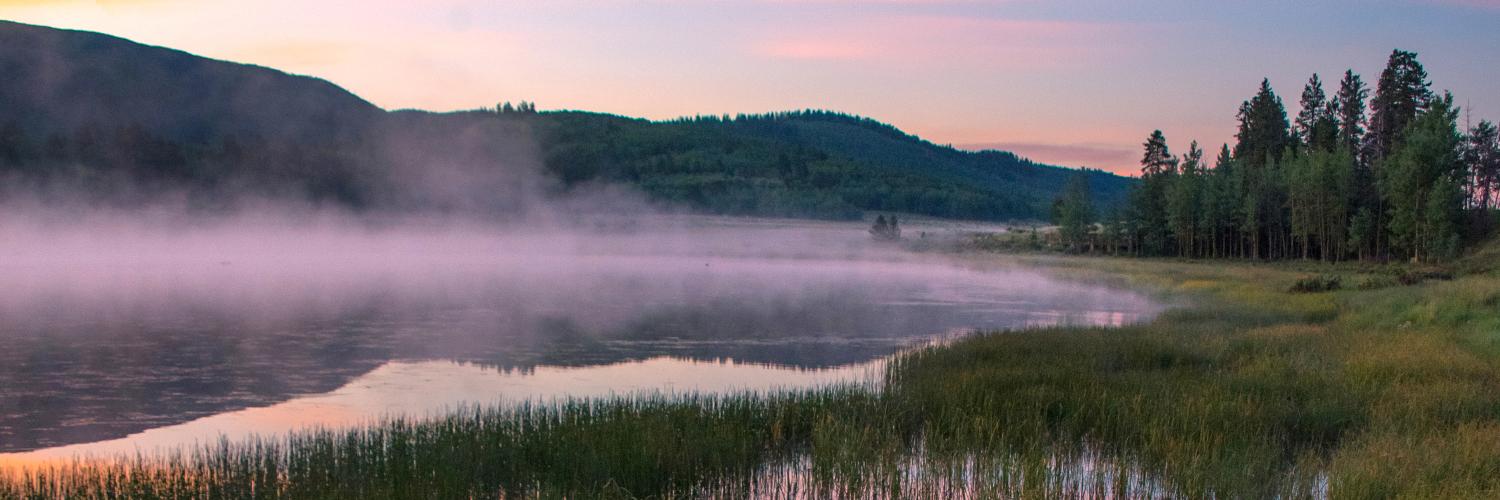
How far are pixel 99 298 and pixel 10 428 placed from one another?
2523 cm

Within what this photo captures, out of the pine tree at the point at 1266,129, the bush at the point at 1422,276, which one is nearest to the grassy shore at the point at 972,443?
the bush at the point at 1422,276

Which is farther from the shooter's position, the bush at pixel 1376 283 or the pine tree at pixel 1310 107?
the pine tree at pixel 1310 107

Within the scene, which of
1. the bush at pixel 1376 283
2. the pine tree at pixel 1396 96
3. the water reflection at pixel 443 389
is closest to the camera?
the water reflection at pixel 443 389

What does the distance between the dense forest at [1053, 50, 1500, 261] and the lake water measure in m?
23.5

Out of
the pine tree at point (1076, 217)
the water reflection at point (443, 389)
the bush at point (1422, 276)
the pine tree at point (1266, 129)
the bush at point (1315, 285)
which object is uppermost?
the pine tree at point (1266, 129)

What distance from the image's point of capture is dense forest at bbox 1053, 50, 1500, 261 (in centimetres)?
6297

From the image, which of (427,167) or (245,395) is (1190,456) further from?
(427,167)

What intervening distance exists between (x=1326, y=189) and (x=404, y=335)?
62556mm

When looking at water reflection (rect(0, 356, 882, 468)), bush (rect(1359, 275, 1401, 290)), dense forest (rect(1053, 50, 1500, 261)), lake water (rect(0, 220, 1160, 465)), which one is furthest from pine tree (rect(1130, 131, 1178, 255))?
water reflection (rect(0, 356, 882, 468))

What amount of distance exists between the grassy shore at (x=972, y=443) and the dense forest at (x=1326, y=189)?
51.3 metres

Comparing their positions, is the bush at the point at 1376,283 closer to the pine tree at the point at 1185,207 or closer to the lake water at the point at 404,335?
the lake water at the point at 404,335

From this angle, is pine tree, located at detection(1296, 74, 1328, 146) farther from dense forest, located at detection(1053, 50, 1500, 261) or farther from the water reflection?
the water reflection

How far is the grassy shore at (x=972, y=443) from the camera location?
9.99 m

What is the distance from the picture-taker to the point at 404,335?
27.5 meters
